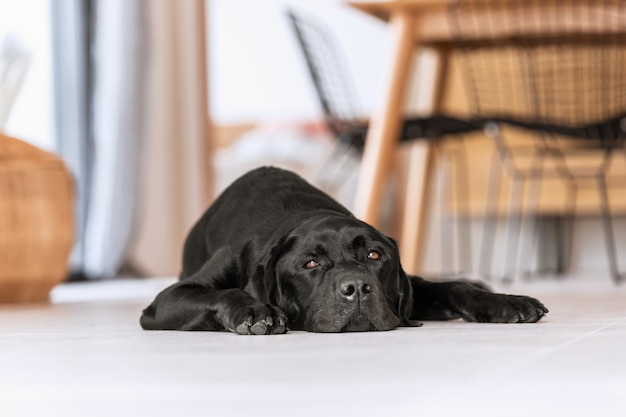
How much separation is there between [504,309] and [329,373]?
797 mm

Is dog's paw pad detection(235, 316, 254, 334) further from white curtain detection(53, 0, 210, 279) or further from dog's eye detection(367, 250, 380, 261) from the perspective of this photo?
white curtain detection(53, 0, 210, 279)

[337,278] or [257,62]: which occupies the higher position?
[257,62]

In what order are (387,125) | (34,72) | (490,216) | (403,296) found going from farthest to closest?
(490,216) → (34,72) → (387,125) → (403,296)

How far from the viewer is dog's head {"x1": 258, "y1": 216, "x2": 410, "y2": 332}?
1894mm

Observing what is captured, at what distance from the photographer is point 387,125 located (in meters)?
4.15

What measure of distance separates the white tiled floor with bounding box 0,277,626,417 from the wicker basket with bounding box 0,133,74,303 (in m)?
1.33

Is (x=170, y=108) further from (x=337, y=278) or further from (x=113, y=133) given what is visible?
(x=337, y=278)

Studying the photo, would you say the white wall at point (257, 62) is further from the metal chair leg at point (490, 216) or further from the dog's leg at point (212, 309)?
the dog's leg at point (212, 309)

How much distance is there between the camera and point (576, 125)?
416 centimetres

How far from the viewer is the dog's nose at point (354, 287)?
1859mm

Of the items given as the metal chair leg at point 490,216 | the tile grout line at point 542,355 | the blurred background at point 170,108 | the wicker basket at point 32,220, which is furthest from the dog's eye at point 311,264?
the metal chair leg at point 490,216

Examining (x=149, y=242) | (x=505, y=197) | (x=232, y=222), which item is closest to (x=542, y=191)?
(x=505, y=197)

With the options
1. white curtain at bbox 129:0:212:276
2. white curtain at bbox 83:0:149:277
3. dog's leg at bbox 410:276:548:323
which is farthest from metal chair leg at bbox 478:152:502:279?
dog's leg at bbox 410:276:548:323

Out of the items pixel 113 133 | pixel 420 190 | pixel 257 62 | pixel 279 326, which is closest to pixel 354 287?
pixel 279 326
